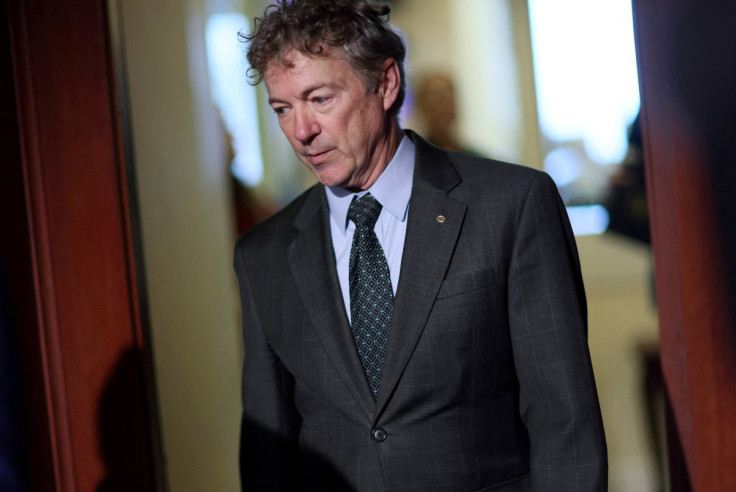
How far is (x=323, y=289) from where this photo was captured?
58.7 inches

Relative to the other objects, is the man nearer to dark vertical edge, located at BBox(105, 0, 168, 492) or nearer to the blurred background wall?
dark vertical edge, located at BBox(105, 0, 168, 492)

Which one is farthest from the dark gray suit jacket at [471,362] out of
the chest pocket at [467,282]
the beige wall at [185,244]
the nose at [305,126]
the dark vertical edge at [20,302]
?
the beige wall at [185,244]

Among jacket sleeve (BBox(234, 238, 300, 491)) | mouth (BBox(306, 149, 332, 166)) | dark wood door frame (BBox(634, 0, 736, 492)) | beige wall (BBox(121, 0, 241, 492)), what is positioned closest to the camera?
mouth (BBox(306, 149, 332, 166))

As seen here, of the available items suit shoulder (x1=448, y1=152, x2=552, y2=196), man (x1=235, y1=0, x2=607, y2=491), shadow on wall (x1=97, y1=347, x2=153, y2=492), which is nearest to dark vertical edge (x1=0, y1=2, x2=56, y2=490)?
shadow on wall (x1=97, y1=347, x2=153, y2=492)

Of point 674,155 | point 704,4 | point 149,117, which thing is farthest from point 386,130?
point 149,117

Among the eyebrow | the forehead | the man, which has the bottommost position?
the man

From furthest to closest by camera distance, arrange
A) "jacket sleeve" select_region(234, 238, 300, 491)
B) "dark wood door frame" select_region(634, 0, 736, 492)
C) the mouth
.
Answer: "dark wood door frame" select_region(634, 0, 736, 492) < "jacket sleeve" select_region(234, 238, 300, 491) < the mouth

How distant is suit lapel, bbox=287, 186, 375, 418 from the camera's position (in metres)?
1.41

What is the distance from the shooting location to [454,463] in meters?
1.37

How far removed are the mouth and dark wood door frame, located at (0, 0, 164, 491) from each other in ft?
2.22

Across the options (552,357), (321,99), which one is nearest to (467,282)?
(552,357)

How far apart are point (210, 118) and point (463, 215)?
194 cm

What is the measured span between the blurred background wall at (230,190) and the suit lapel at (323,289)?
35.0 inches

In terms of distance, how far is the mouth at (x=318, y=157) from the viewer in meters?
1.42
